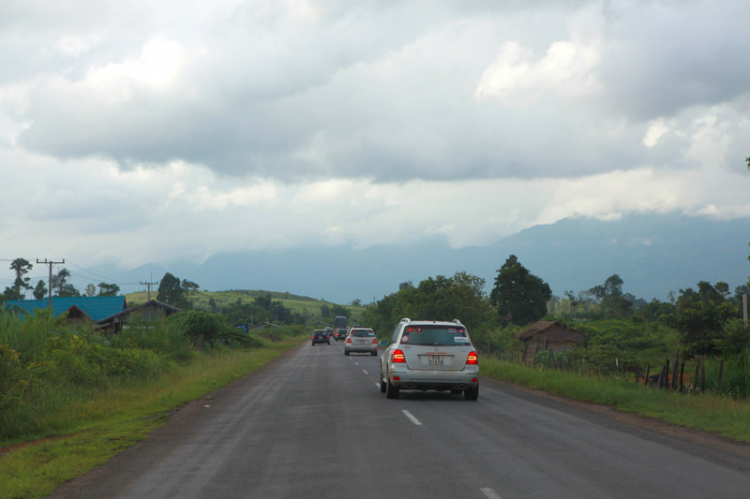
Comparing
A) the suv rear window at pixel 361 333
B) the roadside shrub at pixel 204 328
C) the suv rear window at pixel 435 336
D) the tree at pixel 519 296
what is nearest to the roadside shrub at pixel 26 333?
the suv rear window at pixel 435 336

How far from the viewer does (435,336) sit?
16.2 meters

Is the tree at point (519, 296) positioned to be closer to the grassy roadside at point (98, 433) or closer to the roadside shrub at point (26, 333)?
the grassy roadside at point (98, 433)

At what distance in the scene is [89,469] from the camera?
8664 millimetres

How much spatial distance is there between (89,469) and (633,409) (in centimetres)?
1102

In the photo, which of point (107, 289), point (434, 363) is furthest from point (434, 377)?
point (107, 289)

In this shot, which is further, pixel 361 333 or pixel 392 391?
pixel 361 333

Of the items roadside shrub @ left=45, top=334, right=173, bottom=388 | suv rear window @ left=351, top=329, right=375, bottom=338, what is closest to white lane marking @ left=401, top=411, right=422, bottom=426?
roadside shrub @ left=45, top=334, right=173, bottom=388

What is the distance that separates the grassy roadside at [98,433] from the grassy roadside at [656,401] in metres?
9.71

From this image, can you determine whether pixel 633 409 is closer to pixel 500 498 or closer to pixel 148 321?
pixel 500 498

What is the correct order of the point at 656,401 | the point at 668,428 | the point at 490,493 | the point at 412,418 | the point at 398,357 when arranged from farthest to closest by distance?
the point at 398,357 < the point at 656,401 < the point at 412,418 < the point at 668,428 < the point at 490,493

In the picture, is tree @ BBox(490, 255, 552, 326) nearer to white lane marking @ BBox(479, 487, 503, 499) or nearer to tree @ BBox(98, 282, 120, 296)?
tree @ BBox(98, 282, 120, 296)

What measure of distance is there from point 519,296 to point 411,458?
75.2 meters

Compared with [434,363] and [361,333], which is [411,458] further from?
[361,333]

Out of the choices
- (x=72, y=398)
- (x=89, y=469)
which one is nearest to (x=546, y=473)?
(x=89, y=469)
